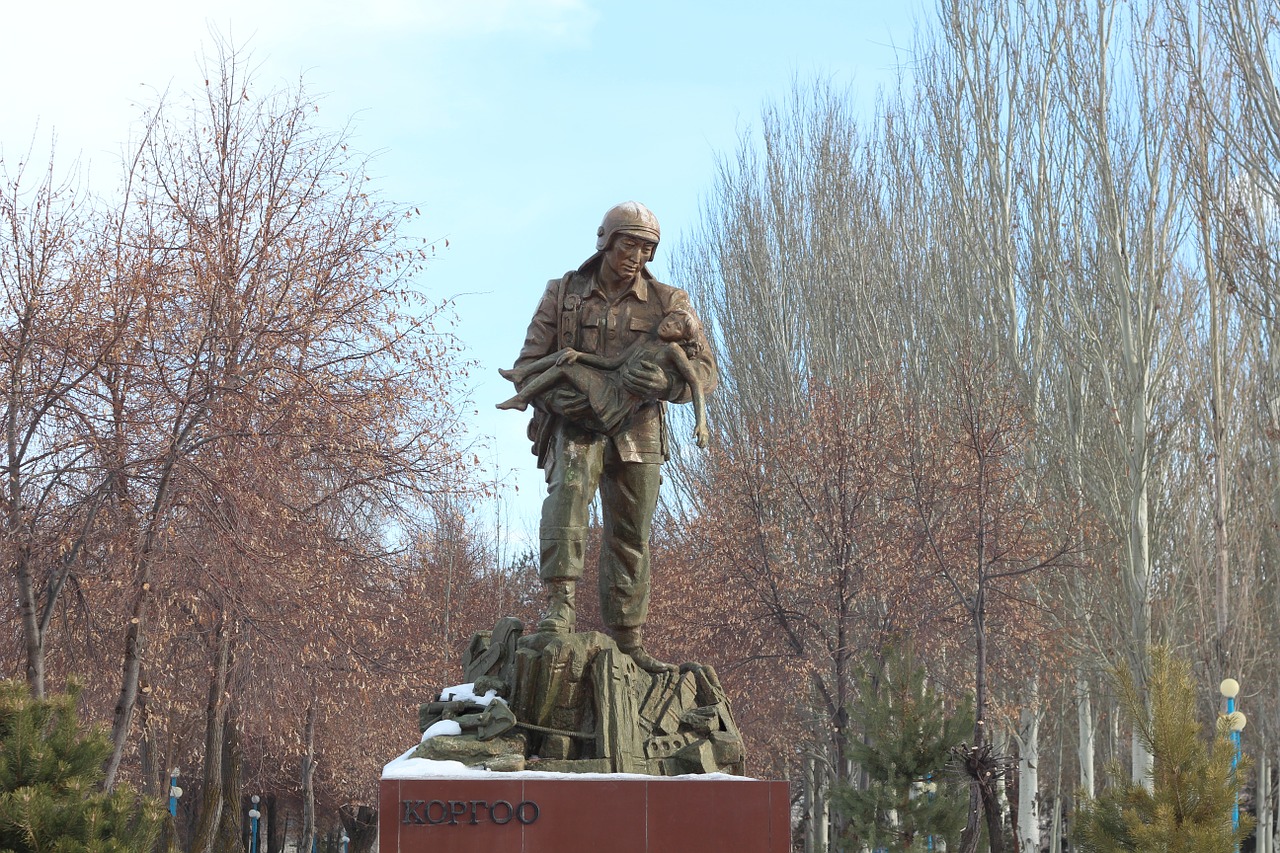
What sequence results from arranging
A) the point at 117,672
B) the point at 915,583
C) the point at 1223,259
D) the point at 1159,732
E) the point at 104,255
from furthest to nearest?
the point at 915,583 < the point at 1223,259 < the point at 117,672 < the point at 104,255 < the point at 1159,732

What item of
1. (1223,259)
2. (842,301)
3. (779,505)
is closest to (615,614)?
(1223,259)

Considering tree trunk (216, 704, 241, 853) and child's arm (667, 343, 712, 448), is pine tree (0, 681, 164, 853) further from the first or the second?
tree trunk (216, 704, 241, 853)

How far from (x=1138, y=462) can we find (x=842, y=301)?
361 inches

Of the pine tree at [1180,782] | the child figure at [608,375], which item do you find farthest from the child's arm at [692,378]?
the pine tree at [1180,782]

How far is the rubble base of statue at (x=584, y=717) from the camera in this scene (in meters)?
6.80

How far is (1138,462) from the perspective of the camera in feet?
75.3

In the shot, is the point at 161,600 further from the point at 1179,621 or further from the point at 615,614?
the point at 1179,621

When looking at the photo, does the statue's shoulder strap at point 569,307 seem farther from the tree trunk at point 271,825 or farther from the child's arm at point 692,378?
the tree trunk at point 271,825

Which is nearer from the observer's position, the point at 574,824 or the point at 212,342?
the point at 574,824

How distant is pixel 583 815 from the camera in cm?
630

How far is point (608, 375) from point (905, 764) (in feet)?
29.9

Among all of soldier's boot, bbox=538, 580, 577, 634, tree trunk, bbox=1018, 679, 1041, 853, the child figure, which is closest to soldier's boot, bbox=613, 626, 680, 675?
soldier's boot, bbox=538, 580, 577, 634

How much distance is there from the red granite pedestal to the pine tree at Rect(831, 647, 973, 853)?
30.4 ft

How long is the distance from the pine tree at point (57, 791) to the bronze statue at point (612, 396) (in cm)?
272
